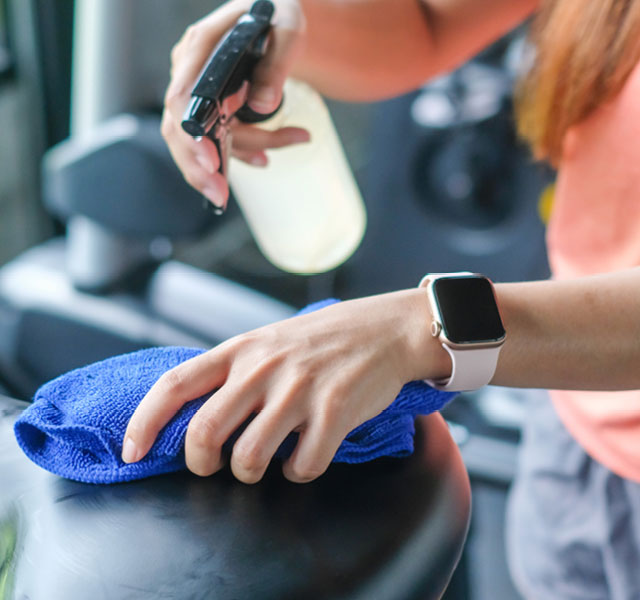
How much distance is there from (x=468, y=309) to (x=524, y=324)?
4cm

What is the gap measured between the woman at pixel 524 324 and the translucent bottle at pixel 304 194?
43 millimetres

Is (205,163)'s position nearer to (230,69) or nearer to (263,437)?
(230,69)

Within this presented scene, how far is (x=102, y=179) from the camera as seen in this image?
3.16ft

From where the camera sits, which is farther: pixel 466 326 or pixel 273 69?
pixel 273 69

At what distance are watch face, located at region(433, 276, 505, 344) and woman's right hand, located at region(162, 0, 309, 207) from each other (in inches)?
8.9

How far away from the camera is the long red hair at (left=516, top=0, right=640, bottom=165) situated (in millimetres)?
623

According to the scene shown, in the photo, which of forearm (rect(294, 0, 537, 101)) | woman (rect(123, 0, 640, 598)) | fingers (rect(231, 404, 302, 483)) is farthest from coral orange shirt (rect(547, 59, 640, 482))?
fingers (rect(231, 404, 302, 483))

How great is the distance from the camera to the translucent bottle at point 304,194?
750mm

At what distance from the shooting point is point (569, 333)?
43cm

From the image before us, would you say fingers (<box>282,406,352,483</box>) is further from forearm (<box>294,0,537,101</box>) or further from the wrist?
forearm (<box>294,0,537,101</box>)

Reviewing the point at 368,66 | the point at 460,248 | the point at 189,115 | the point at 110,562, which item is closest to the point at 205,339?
the point at 368,66

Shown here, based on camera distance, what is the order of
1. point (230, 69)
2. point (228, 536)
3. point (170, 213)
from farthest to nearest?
point (170, 213) → point (230, 69) → point (228, 536)

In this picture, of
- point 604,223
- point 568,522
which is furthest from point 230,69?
point 568,522

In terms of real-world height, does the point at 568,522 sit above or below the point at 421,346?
below
